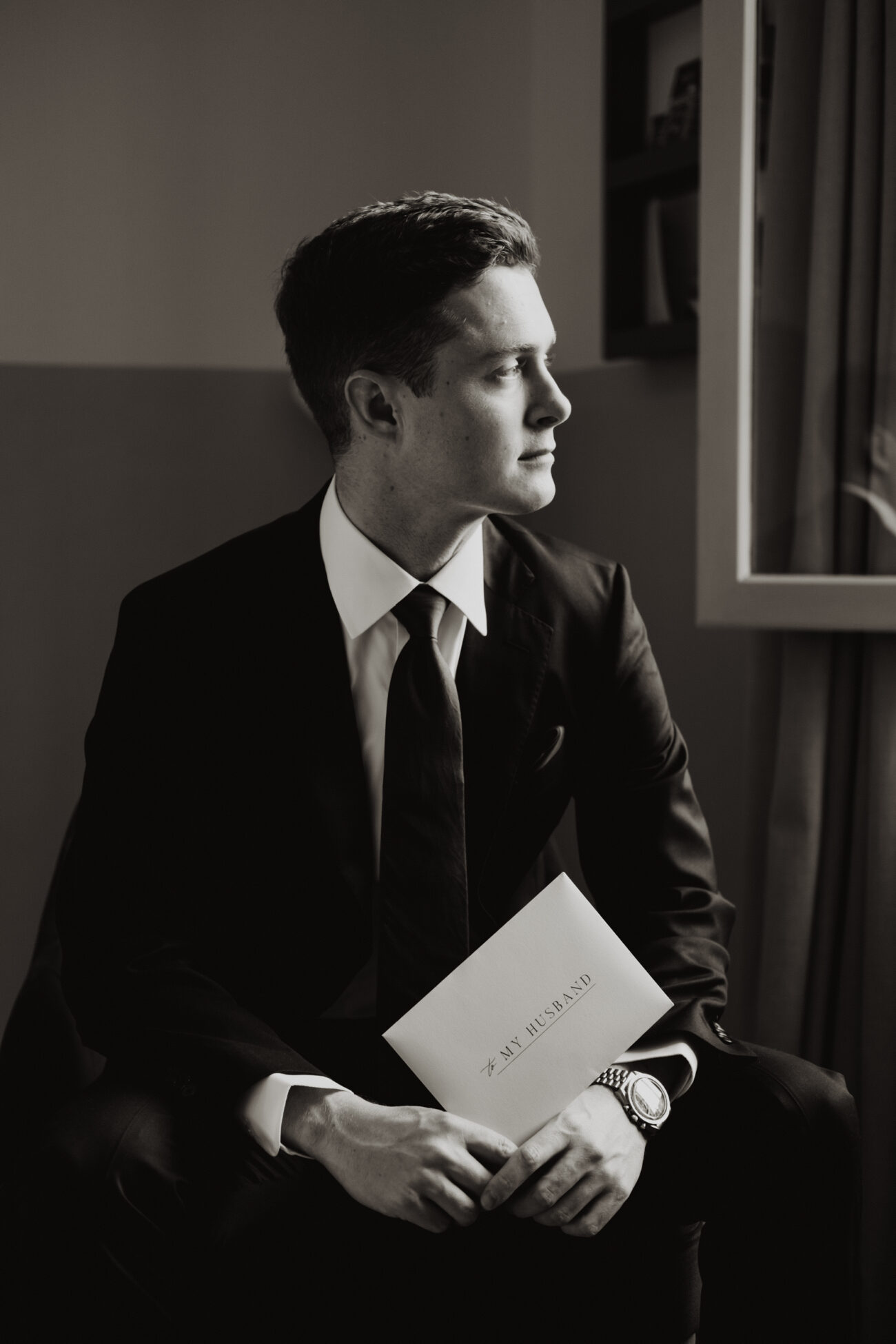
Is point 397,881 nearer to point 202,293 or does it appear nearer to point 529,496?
point 529,496

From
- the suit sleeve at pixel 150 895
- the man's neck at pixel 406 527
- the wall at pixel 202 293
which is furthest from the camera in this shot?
the wall at pixel 202 293

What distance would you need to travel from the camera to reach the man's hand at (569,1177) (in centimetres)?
107

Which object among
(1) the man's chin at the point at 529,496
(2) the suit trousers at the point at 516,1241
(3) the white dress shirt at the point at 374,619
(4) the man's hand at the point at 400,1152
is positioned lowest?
(2) the suit trousers at the point at 516,1241

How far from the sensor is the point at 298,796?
4.16ft

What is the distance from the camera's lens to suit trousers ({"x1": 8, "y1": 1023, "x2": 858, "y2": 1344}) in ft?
3.65

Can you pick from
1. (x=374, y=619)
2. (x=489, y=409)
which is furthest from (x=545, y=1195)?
(x=489, y=409)

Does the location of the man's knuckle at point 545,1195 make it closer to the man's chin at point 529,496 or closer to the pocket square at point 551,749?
the pocket square at point 551,749

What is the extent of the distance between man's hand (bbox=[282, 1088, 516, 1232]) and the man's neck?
533mm

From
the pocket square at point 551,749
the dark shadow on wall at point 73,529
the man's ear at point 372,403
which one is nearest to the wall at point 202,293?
the dark shadow on wall at point 73,529

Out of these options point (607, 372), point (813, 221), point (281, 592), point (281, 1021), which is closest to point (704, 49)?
point (813, 221)

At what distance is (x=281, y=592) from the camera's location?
4.39ft

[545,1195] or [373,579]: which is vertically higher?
[373,579]

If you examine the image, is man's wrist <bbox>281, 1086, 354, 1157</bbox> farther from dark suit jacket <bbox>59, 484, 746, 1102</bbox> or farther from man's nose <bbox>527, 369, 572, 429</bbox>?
man's nose <bbox>527, 369, 572, 429</bbox>

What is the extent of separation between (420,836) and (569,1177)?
33 centimetres
